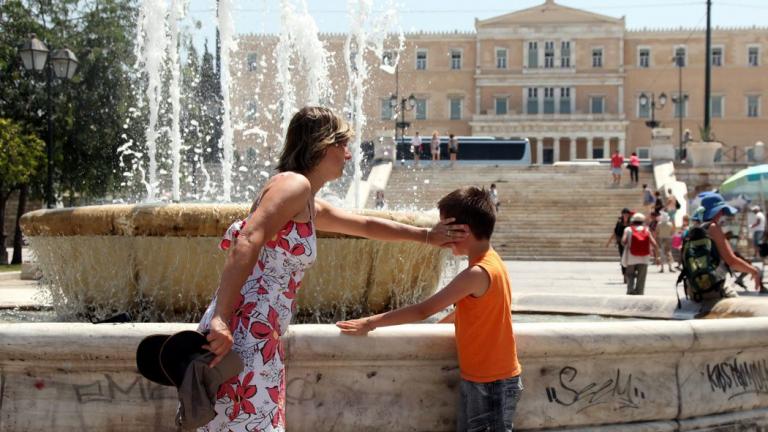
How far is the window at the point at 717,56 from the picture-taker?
6731cm

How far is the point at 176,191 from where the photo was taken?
35.3 feet

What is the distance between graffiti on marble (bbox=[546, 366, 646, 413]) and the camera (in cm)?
343

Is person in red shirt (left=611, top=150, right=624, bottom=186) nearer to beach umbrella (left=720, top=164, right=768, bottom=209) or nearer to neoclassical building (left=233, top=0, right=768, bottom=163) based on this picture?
beach umbrella (left=720, top=164, right=768, bottom=209)

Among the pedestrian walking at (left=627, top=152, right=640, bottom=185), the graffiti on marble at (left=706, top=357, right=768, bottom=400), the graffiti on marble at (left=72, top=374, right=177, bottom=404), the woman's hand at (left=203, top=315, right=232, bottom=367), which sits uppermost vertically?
the woman's hand at (left=203, top=315, right=232, bottom=367)

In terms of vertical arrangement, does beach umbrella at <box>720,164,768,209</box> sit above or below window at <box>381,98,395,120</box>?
below

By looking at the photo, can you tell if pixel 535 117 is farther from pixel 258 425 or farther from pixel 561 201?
pixel 258 425

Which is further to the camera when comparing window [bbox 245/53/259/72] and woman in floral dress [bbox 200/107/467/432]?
window [bbox 245/53/259/72]

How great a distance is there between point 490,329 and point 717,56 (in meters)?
69.6

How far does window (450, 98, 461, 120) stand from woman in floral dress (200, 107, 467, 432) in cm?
6597

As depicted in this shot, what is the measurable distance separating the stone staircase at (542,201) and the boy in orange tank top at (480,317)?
2071 cm

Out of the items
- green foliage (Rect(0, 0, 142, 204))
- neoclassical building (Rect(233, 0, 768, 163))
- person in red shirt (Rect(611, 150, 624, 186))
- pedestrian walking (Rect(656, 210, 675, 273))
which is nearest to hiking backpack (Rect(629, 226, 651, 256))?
pedestrian walking (Rect(656, 210, 675, 273))

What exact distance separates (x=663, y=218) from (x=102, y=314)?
16.0m

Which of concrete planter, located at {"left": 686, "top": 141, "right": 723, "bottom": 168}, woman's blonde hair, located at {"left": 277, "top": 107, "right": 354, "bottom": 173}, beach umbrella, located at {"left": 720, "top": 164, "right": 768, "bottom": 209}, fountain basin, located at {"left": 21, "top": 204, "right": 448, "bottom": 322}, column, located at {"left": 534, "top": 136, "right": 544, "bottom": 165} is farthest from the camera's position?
column, located at {"left": 534, "top": 136, "right": 544, "bottom": 165}

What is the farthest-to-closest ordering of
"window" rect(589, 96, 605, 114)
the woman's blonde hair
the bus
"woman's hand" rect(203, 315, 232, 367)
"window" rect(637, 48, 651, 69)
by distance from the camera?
"window" rect(589, 96, 605, 114)
"window" rect(637, 48, 651, 69)
the bus
the woman's blonde hair
"woman's hand" rect(203, 315, 232, 367)
